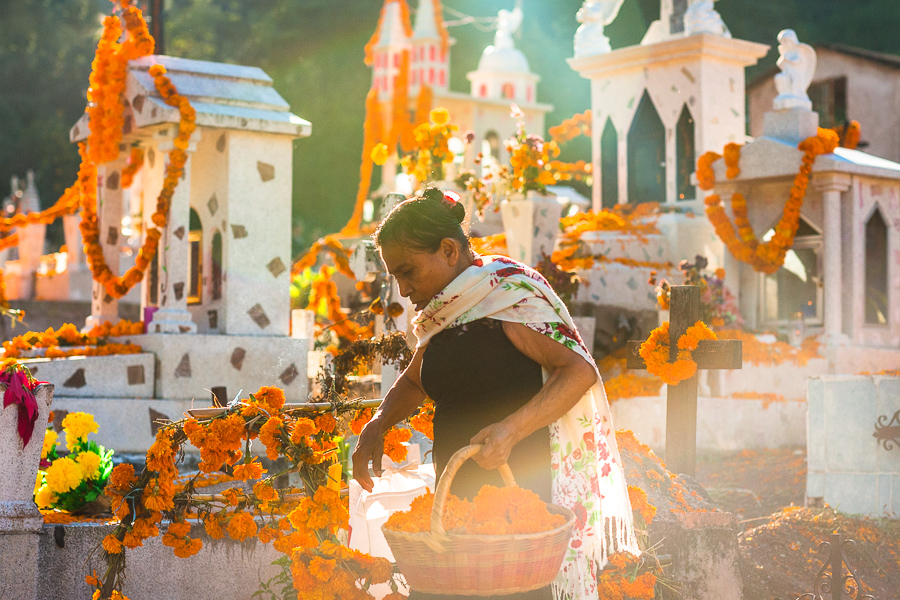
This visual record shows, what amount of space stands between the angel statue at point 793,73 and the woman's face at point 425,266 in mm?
11570

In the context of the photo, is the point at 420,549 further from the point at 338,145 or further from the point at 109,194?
the point at 338,145

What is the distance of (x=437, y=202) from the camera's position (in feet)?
11.7

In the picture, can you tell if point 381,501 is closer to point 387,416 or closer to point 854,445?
point 387,416

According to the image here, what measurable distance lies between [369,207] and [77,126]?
1445 centimetres

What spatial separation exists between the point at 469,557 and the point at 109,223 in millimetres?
10018

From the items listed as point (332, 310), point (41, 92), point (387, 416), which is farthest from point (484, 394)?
point (41, 92)

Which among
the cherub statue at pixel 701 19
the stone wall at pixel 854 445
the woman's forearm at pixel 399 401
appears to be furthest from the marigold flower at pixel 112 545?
the cherub statue at pixel 701 19

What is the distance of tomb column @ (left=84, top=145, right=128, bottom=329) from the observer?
1208 cm

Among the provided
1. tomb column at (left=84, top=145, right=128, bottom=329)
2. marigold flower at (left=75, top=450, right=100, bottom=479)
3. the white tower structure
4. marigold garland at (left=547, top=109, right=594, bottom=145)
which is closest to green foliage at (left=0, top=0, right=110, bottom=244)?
the white tower structure

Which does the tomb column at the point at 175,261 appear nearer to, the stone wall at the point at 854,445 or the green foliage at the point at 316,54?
the stone wall at the point at 854,445

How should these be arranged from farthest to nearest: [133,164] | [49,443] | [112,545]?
[133,164], [49,443], [112,545]

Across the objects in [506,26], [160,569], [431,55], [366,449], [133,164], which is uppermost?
[506,26]

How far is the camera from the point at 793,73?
14.2m

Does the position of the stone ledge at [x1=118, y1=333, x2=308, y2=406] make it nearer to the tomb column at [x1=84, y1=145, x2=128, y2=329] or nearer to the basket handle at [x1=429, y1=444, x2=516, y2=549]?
the tomb column at [x1=84, y1=145, x2=128, y2=329]
